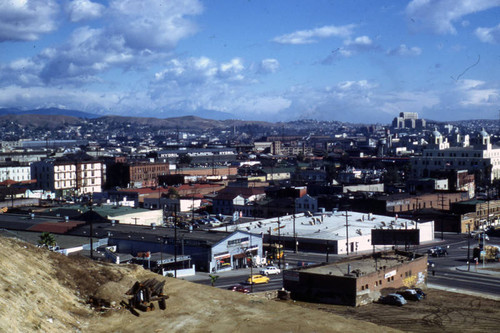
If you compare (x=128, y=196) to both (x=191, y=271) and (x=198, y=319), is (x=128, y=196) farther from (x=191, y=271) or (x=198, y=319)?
(x=198, y=319)

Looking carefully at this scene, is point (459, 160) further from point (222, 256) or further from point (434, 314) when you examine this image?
point (434, 314)

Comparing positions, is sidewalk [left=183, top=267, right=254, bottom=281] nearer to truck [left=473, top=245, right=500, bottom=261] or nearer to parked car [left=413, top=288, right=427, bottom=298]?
parked car [left=413, top=288, right=427, bottom=298]

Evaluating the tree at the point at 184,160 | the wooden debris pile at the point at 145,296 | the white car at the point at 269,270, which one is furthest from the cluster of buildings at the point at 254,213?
the tree at the point at 184,160

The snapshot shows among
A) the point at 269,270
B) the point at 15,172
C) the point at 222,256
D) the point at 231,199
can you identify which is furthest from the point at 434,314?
the point at 15,172

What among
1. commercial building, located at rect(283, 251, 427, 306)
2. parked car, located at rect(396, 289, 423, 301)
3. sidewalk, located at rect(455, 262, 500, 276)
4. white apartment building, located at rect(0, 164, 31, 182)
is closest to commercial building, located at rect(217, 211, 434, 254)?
sidewalk, located at rect(455, 262, 500, 276)

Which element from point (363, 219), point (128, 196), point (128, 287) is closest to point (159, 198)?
point (128, 196)
